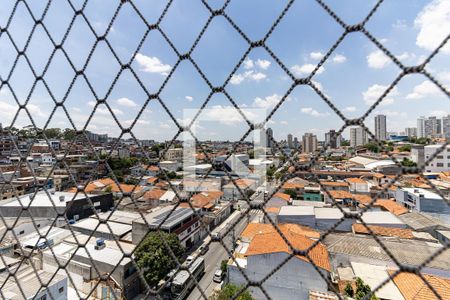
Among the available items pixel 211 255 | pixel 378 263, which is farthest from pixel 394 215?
pixel 211 255

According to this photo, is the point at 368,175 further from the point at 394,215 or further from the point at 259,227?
the point at 259,227

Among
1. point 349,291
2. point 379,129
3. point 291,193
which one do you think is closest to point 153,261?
point 349,291

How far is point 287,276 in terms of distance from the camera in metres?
3.39

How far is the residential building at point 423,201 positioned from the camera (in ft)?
20.9

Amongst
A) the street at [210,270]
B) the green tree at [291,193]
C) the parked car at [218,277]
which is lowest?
the street at [210,270]

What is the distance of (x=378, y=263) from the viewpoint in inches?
149

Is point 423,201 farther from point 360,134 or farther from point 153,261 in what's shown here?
point 153,261

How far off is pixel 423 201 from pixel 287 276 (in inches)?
214

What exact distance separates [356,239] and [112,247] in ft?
14.8

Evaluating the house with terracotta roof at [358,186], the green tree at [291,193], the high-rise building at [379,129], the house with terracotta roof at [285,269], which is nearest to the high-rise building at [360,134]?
the high-rise building at [379,129]

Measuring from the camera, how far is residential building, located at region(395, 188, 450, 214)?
637cm

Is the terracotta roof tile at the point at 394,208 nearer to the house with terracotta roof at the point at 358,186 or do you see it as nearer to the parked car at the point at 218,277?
the house with terracotta roof at the point at 358,186

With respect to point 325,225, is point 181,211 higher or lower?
higher

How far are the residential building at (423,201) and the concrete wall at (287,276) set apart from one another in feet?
16.5
